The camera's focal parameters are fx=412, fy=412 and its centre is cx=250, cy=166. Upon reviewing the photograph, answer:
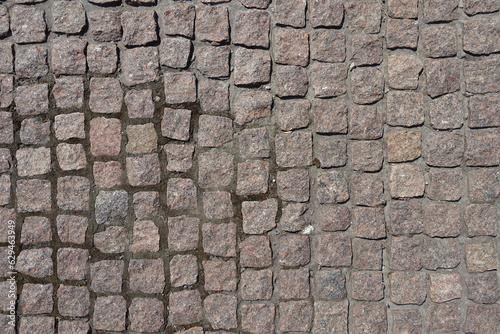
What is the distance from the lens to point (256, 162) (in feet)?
9.68

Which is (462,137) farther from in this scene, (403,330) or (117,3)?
(117,3)

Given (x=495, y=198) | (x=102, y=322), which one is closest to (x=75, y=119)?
(x=102, y=322)

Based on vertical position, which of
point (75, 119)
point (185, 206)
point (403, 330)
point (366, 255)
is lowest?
point (403, 330)

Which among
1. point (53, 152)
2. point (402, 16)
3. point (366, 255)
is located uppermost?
point (402, 16)

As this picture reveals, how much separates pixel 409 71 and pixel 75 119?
2.42 m

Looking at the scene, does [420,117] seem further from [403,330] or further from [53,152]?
[53,152]

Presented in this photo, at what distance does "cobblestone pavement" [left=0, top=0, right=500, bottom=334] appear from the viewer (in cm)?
294

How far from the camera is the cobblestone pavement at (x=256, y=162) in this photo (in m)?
2.94

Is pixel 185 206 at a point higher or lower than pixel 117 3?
lower

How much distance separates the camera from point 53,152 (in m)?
2.98

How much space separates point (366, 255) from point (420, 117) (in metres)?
1.06

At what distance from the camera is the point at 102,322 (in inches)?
118

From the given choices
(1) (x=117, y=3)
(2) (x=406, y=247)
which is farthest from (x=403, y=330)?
(1) (x=117, y=3)

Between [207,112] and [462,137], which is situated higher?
[207,112]
